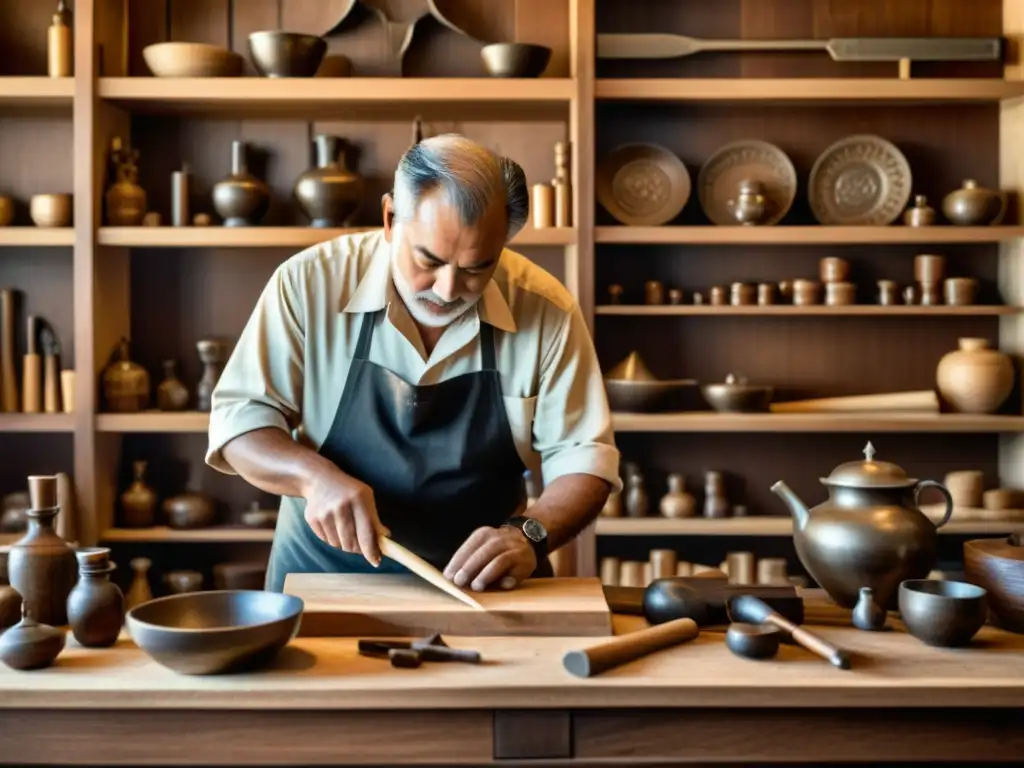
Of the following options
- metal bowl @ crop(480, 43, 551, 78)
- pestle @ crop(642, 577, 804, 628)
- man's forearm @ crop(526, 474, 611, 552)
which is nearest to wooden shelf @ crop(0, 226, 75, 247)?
metal bowl @ crop(480, 43, 551, 78)

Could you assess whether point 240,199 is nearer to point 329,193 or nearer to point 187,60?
point 329,193

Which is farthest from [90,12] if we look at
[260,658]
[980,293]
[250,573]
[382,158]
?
[980,293]

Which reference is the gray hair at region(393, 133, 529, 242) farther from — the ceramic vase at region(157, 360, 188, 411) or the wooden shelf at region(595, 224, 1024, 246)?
the ceramic vase at region(157, 360, 188, 411)

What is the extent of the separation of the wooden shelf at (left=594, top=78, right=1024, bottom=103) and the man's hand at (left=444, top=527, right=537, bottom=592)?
2.53 metres

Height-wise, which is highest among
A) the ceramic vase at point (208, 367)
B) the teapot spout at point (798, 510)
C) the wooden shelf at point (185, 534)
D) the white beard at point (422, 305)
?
the white beard at point (422, 305)

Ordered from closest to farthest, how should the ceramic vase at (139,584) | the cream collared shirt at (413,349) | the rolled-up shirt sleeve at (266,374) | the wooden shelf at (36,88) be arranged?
1. the rolled-up shirt sleeve at (266,374)
2. the cream collared shirt at (413,349)
3. the wooden shelf at (36,88)
4. the ceramic vase at (139,584)

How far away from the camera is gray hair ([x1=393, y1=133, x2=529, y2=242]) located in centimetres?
219

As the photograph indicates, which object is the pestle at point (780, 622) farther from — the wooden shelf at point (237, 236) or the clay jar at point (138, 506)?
the clay jar at point (138, 506)

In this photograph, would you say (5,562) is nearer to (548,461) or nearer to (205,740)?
(205,740)

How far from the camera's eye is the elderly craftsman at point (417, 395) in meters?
2.47

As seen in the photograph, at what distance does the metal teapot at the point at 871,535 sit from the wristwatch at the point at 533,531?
1.71 feet

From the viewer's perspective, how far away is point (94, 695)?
1716 millimetres

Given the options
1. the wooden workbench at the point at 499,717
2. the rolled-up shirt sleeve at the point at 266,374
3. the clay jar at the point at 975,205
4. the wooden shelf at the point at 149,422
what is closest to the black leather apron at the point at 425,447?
the rolled-up shirt sleeve at the point at 266,374

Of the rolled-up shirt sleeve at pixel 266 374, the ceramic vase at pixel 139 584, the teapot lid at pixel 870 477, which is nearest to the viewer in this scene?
the teapot lid at pixel 870 477
